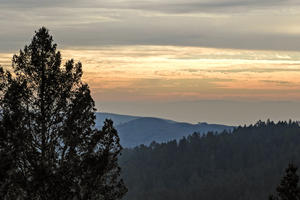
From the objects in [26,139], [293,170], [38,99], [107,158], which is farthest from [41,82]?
[293,170]

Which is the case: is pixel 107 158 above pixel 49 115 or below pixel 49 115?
below

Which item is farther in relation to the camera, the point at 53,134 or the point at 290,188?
the point at 290,188

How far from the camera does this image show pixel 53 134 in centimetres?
3142

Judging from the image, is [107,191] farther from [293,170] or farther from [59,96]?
[293,170]

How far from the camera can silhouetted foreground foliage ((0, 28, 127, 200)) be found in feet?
98.6

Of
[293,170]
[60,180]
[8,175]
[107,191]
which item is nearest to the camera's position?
[8,175]

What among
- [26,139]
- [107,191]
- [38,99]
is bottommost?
[107,191]

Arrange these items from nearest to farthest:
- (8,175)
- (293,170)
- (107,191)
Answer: (8,175)
(107,191)
(293,170)

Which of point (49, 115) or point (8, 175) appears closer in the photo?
point (8, 175)

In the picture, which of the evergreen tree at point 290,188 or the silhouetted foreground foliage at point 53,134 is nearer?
the silhouetted foreground foliage at point 53,134

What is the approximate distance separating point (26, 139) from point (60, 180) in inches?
117

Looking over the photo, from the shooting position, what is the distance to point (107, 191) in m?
32.0

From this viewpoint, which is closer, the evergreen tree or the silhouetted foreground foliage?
the silhouetted foreground foliage

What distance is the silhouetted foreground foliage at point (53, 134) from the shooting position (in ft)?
98.6
